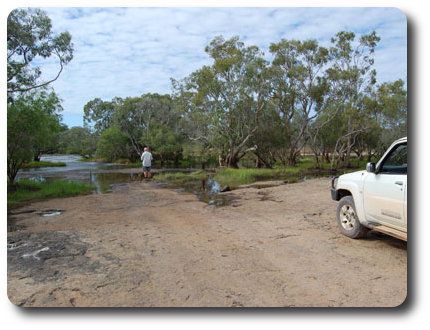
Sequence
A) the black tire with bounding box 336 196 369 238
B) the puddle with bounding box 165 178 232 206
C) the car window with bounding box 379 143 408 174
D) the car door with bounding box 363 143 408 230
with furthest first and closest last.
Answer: the puddle with bounding box 165 178 232 206 → the black tire with bounding box 336 196 369 238 → the car window with bounding box 379 143 408 174 → the car door with bounding box 363 143 408 230

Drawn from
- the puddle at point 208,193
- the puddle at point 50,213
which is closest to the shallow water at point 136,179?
the puddle at point 208,193

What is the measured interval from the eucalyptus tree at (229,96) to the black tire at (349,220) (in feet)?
70.8

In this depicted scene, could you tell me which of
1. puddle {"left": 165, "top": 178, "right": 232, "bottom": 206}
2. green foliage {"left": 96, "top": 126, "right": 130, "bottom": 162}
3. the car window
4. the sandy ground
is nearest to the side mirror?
the car window

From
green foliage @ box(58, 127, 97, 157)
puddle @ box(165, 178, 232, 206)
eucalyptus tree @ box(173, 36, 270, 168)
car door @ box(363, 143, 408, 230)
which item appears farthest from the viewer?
green foliage @ box(58, 127, 97, 157)

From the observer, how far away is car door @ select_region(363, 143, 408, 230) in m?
4.25

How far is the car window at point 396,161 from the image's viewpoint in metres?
4.35

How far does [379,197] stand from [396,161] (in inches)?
22.2

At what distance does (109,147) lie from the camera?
166 ft

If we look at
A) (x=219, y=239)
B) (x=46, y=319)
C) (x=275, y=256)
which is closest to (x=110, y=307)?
(x=46, y=319)

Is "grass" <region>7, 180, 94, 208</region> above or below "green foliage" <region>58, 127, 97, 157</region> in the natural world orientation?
below

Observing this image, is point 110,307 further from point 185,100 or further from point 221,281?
point 185,100

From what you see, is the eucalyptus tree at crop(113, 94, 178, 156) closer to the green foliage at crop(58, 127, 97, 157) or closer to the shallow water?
the green foliage at crop(58, 127, 97, 157)

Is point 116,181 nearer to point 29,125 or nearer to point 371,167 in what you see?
point 29,125

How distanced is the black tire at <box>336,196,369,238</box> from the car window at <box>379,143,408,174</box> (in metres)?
1.07
